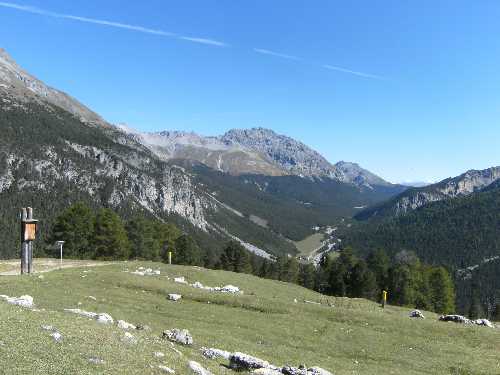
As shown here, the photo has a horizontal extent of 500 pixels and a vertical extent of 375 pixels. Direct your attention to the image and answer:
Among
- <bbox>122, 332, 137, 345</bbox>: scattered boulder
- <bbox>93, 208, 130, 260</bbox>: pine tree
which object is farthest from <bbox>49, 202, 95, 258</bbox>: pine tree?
<bbox>122, 332, 137, 345</bbox>: scattered boulder

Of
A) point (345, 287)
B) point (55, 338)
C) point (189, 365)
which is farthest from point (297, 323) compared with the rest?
point (345, 287)

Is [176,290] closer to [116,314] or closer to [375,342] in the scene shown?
[116,314]

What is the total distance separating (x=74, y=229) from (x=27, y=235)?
157ft

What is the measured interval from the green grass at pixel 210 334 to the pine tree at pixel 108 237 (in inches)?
1741

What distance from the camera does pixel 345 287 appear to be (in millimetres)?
117000

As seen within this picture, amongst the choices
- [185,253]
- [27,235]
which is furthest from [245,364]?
[185,253]

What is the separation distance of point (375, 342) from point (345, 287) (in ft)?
268

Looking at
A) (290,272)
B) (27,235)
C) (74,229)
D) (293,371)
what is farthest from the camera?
(290,272)

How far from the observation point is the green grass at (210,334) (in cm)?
2005

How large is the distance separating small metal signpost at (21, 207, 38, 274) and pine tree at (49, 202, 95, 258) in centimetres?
4514

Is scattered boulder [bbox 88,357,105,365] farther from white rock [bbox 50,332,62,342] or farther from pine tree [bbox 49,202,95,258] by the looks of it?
pine tree [bbox 49,202,95,258]

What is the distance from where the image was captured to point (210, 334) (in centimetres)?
3412

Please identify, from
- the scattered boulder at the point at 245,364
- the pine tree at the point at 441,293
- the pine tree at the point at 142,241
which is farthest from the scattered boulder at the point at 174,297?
the pine tree at the point at 441,293

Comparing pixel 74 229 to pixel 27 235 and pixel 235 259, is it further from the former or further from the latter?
pixel 235 259
